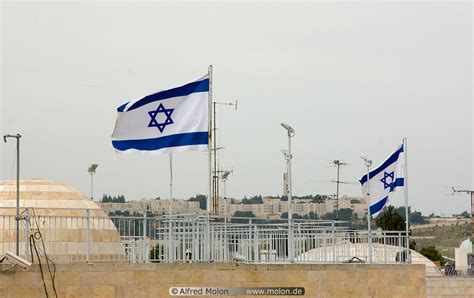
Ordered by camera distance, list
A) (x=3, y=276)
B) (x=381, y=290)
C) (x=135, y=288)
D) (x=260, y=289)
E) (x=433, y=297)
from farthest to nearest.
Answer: (x=433, y=297) < (x=381, y=290) < (x=260, y=289) < (x=135, y=288) < (x=3, y=276)

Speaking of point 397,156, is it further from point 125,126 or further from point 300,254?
point 125,126

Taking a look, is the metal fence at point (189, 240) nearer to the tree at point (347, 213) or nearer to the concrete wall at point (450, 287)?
the concrete wall at point (450, 287)

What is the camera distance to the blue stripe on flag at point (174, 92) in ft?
70.5

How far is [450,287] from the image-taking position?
42219 millimetres

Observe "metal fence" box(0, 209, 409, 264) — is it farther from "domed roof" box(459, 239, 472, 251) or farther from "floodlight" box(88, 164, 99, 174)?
"domed roof" box(459, 239, 472, 251)

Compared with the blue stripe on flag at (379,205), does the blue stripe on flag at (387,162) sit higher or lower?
higher

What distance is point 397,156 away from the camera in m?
28.6

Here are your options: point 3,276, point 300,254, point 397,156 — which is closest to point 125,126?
point 3,276

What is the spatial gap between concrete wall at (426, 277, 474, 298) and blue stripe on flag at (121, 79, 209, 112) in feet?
75.8

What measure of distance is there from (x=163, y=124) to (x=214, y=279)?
3.61 metres

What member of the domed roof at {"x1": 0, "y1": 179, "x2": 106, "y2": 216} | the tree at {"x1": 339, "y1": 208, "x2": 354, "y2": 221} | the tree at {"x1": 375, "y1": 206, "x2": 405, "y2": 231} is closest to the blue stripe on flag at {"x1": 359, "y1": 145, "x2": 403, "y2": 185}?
the domed roof at {"x1": 0, "y1": 179, "x2": 106, "y2": 216}

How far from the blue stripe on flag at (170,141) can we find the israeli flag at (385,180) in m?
9.02

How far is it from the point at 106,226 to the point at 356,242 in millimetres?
7660

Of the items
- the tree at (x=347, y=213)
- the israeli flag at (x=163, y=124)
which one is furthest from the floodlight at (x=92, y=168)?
the tree at (x=347, y=213)
